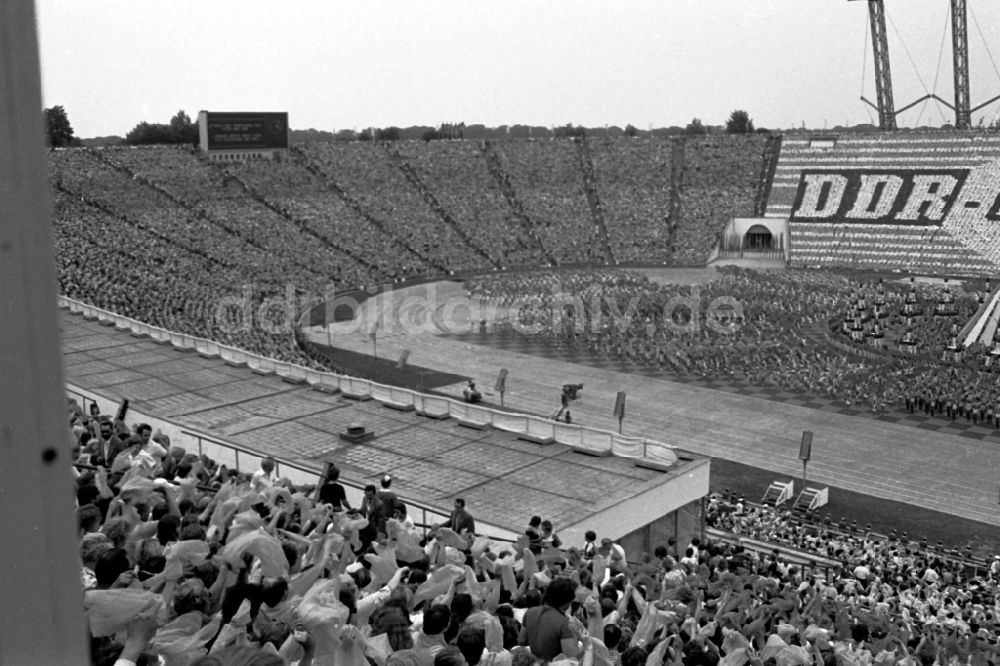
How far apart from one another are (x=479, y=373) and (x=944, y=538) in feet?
62.8

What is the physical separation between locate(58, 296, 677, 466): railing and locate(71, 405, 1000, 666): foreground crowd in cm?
617

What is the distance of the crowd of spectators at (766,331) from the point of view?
1337 inches

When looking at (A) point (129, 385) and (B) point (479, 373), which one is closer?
(A) point (129, 385)

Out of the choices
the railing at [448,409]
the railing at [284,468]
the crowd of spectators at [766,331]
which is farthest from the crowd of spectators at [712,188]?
the railing at [284,468]

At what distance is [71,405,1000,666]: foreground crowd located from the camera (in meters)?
5.00

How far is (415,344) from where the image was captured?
141 ft

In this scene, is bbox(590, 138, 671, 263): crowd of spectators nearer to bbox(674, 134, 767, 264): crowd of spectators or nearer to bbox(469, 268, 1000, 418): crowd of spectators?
bbox(674, 134, 767, 264): crowd of spectators

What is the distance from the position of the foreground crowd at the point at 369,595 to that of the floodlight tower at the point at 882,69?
8535 centimetres

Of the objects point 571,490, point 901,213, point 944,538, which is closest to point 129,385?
point 571,490

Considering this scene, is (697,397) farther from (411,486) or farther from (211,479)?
(211,479)

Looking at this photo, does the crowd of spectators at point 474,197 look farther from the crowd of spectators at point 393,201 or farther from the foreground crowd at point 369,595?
the foreground crowd at point 369,595

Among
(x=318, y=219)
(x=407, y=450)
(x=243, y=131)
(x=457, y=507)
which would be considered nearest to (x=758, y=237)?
(x=318, y=219)

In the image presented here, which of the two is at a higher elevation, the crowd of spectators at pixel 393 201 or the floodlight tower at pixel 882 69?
the floodlight tower at pixel 882 69

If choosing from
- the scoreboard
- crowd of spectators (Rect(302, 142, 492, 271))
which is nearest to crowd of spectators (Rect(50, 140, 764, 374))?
crowd of spectators (Rect(302, 142, 492, 271))
